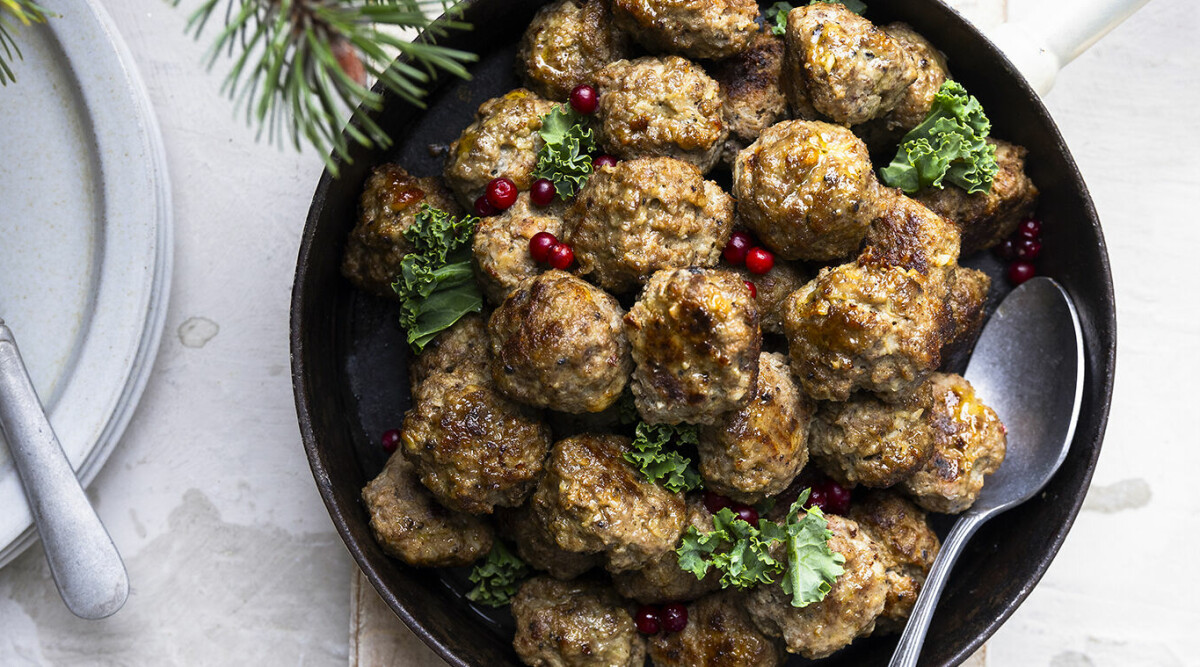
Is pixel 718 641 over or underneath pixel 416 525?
underneath

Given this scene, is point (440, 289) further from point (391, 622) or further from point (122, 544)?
point (122, 544)

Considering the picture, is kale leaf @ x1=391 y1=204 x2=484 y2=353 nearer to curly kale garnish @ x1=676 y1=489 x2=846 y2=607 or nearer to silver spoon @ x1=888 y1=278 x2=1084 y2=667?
curly kale garnish @ x1=676 y1=489 x2=846 y2=607

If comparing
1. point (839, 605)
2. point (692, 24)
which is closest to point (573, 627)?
point (839, 605)

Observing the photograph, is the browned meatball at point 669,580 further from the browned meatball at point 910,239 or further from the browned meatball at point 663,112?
the browned meatball at point 663,112

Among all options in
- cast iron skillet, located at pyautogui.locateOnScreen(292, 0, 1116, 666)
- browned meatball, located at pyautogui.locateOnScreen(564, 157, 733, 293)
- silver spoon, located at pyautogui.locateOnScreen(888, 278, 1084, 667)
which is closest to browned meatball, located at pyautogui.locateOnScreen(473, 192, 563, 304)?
browned meatball, located at pyautogui.locateOnScreen(564, 157, 733, 293)

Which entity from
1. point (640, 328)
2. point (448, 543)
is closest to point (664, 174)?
point (640, 328)

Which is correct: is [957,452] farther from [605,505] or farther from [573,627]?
[573,627]
